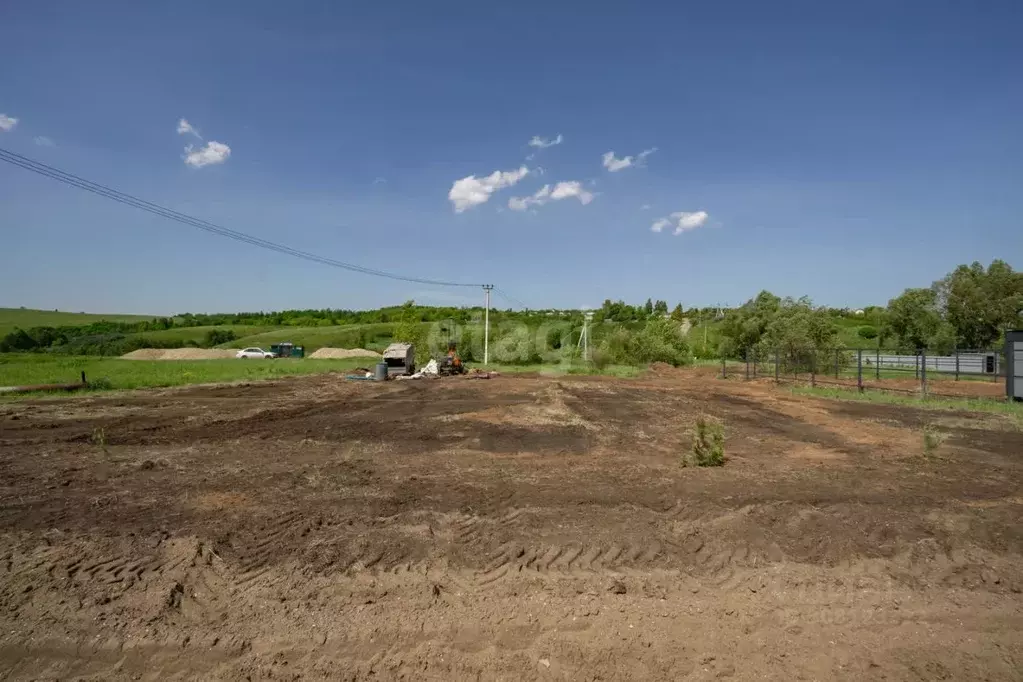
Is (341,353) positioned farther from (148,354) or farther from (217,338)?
(217,338)

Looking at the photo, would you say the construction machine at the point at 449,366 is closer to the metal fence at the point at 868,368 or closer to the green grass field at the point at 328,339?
the metal fence at the point at 868,368

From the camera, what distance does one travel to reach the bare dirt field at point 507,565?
13.6ft

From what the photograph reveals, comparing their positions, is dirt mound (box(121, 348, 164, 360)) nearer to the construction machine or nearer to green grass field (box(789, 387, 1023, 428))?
the construction machine

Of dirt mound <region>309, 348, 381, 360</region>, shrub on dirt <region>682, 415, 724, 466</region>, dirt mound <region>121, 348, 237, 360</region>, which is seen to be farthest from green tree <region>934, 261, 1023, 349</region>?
dirt mound <region>121, 348, 237, 360</region>

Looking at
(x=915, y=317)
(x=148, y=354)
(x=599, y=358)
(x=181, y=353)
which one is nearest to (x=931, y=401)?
(x=599, y=358)

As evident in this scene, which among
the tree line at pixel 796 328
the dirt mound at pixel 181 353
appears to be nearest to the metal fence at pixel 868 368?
the tree line at pixel 796 328

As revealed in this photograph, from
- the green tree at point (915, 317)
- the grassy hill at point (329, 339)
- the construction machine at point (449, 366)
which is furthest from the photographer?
the grassy hill at point (329, 339)

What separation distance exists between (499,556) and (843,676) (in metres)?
2.97

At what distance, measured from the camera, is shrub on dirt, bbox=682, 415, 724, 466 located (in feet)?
31.6

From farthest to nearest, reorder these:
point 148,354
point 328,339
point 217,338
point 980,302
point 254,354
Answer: point 217,338 → point 328,339 → point 148,354 → point 254,354 → point 980,302

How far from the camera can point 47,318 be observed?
369 feet

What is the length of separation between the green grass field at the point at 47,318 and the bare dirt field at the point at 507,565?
376ft

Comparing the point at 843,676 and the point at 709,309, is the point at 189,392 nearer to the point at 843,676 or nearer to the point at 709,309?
the point at 843,676

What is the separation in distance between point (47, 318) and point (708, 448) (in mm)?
140344
